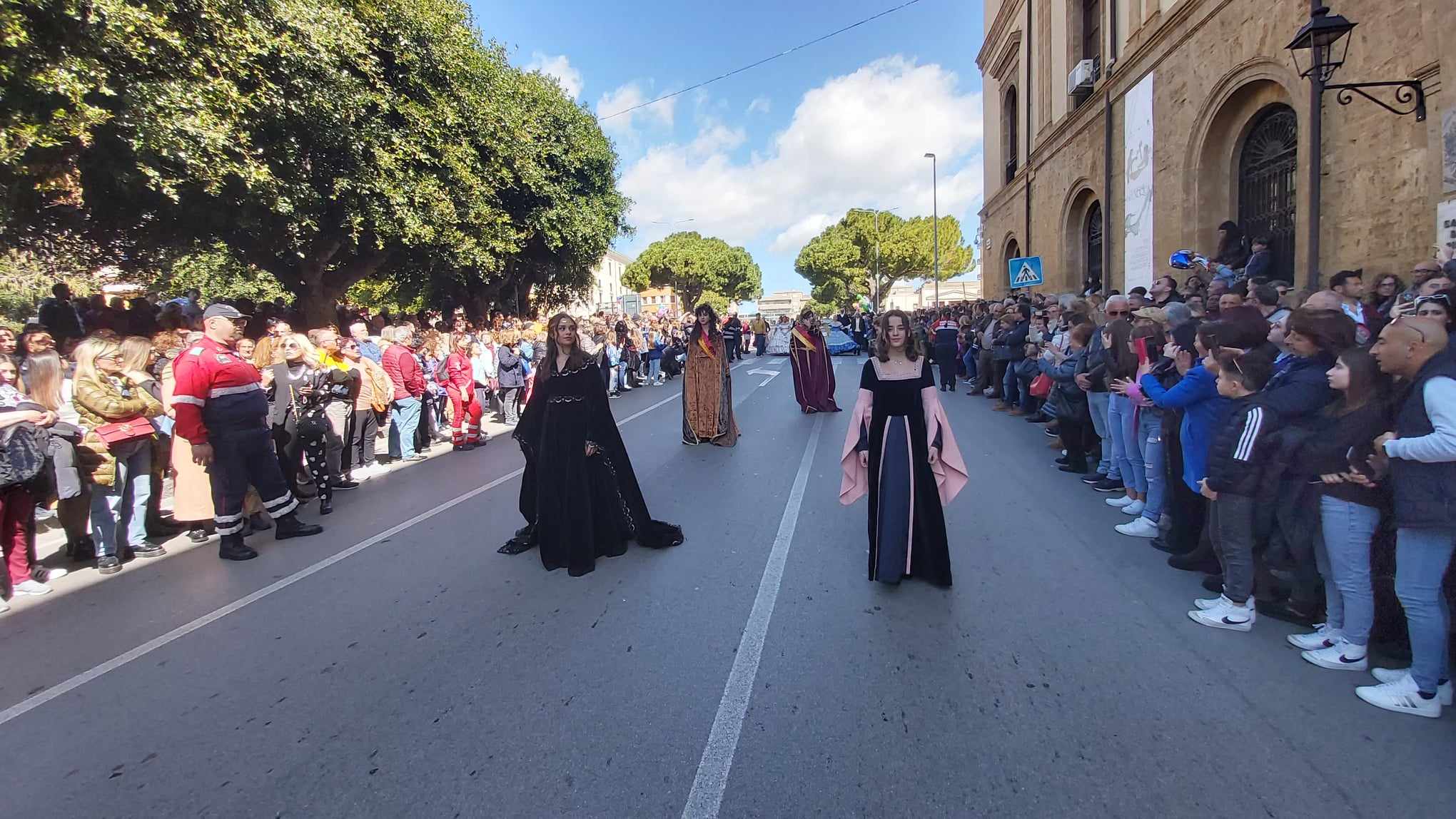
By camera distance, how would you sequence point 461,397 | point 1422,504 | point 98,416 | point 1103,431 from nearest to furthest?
point 1422,504
point 98,416
point 1103,431
point 461,397

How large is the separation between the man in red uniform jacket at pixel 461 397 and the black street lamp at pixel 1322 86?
1089cm

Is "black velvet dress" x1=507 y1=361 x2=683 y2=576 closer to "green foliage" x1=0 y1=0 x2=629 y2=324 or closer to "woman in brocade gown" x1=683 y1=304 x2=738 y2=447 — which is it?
"woman in brocade gown" x1=683 y1=304 x2=738 y2=447

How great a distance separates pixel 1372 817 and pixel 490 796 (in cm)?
295

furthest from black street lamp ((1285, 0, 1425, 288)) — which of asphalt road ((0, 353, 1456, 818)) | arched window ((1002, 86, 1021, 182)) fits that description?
arched window ((1002, 86, 1021, 182))

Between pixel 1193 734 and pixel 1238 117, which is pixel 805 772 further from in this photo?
pixel 1238 117

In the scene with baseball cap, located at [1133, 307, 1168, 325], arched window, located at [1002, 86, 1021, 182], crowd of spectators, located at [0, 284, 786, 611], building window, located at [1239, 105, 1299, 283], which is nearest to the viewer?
crowd of spectators, located at [0, 284, 786, 611]

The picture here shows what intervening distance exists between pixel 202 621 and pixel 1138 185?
17.6 m

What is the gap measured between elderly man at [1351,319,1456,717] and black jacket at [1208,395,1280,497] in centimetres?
61

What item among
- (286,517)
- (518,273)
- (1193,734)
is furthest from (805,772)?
(518,273)

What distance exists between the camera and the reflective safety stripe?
581cm

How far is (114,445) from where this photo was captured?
19.0 feet

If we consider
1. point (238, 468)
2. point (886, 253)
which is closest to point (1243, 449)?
point (238, 468)

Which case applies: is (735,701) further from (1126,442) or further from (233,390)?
(233,390)

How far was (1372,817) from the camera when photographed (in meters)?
2.50
